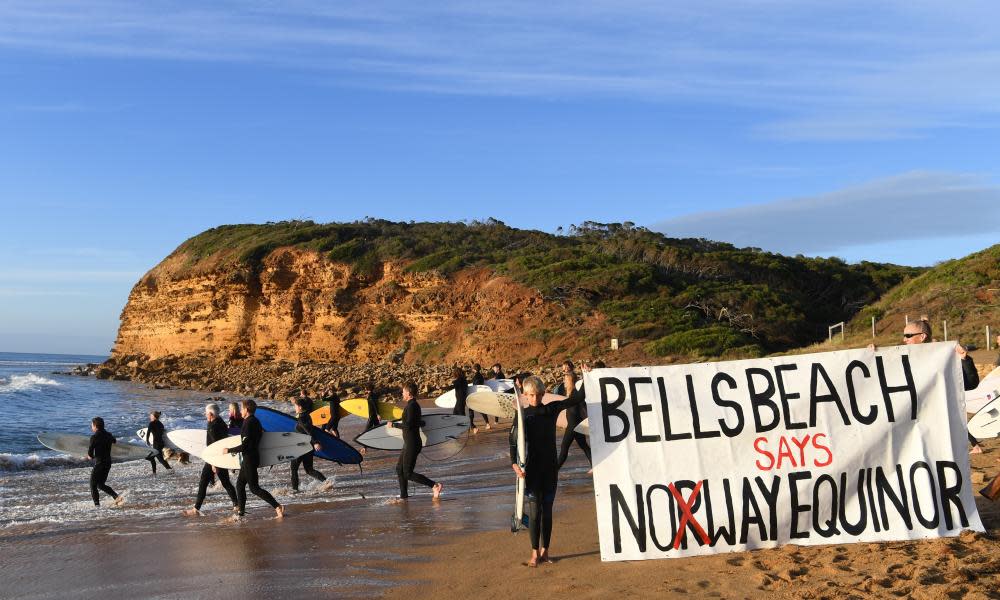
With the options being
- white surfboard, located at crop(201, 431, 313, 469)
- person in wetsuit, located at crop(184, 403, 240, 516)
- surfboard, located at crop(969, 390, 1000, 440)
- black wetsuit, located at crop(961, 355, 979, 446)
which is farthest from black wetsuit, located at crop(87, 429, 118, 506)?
surfboard, located at crop(969, 390, 1000, 440)

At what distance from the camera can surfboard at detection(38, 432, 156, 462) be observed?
16.8m

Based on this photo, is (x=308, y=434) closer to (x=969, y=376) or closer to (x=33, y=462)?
(x=969, y=376)

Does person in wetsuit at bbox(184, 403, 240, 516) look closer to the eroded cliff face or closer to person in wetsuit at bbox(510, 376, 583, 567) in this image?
person in wetsuit at bbox(510, 376, 583, 567)

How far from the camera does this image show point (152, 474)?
645 inches

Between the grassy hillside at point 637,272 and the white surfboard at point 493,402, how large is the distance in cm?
2616

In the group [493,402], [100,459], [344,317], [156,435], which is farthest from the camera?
[344,317]

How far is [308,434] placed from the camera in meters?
12.2

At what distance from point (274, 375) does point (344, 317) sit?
262 inches

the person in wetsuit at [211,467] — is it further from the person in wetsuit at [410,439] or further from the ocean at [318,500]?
the person in wetsuit at [410,439]

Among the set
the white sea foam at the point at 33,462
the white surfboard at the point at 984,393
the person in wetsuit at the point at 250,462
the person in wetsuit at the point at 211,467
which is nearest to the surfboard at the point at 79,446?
the white sea foam at the point at 33,462

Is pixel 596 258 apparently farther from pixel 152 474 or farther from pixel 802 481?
pixel 802 481

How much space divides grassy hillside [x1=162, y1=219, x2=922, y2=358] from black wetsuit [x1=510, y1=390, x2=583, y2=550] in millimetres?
31803

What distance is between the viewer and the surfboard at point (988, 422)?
998 cm

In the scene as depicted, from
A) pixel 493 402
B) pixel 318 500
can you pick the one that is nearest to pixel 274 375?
pixel 493 402
